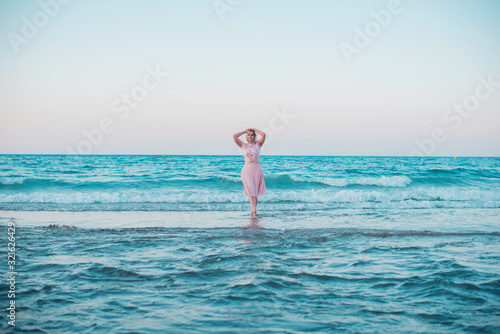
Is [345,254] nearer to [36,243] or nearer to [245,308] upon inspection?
[245,308]

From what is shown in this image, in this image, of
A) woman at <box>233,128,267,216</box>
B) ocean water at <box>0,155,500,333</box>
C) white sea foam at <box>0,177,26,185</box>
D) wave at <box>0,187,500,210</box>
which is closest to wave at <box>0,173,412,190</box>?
white sea foam at <box>0,177,26,185</box>

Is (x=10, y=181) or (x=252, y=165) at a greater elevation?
(x=252, y=165)

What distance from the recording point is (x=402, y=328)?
2.79m

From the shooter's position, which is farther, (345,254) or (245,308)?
(345,254)

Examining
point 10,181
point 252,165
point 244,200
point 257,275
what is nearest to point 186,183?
point 244,200

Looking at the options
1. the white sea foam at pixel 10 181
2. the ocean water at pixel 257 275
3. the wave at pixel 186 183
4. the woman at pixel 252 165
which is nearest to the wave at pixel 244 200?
the woman at pixel 252 165

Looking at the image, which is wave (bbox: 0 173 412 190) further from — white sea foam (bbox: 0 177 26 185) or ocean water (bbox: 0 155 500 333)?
ocean water (bbox: 0 155 500 333)

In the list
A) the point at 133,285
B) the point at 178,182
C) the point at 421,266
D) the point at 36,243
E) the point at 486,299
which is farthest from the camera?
the point at 178,182

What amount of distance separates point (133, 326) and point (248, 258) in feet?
7.09

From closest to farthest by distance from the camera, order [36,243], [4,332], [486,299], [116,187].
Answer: [4,332] < [486,299] < [36,243] < [116,187]

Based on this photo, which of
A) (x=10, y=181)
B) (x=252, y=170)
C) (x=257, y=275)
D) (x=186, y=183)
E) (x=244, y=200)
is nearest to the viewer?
(x=257, y=275)

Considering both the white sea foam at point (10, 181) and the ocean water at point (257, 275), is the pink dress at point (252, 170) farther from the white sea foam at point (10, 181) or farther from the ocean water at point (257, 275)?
the white sea foam at point (10, 181)

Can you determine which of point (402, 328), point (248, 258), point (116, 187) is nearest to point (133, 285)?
point (248, 258)

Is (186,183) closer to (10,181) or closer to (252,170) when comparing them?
(10,181)
